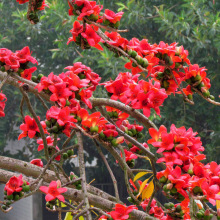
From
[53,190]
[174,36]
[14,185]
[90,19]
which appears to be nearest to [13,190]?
[14,185]

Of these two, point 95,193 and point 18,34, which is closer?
point 95,193

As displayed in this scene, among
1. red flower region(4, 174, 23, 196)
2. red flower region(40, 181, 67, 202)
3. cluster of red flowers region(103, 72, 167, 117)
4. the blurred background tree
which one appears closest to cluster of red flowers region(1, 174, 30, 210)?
red flower region(4, 174, 23, 196)

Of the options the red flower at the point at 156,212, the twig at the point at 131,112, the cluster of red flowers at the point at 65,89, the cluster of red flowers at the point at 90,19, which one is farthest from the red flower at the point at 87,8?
the red flower at the point at 156,212

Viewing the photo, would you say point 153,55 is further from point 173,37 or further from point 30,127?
point 173,37

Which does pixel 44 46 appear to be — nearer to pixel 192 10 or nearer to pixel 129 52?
pixel 192 10

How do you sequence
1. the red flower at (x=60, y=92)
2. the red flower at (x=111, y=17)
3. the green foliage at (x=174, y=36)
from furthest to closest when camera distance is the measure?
the green foliage at (x=174, y=36) → the red flower at (x=111, y=17) → the red flower at (x=60, y=92)

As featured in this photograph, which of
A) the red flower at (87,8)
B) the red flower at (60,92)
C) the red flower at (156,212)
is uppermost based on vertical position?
the red flower at (87,8)

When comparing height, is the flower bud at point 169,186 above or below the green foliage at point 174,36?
above

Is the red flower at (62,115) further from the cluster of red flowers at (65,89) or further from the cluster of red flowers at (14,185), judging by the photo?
the cluster of red flowers at (14,185)

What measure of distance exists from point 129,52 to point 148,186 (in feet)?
1.26

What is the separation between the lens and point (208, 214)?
0.87m

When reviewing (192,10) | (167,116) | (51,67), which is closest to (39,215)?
(51,67)

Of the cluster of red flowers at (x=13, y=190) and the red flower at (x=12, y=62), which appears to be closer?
the cluster of red flowers at (x=13, y=190)

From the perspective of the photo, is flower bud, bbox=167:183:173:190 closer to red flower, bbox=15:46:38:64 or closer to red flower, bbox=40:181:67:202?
red flower, bbox=40:181:67:202
